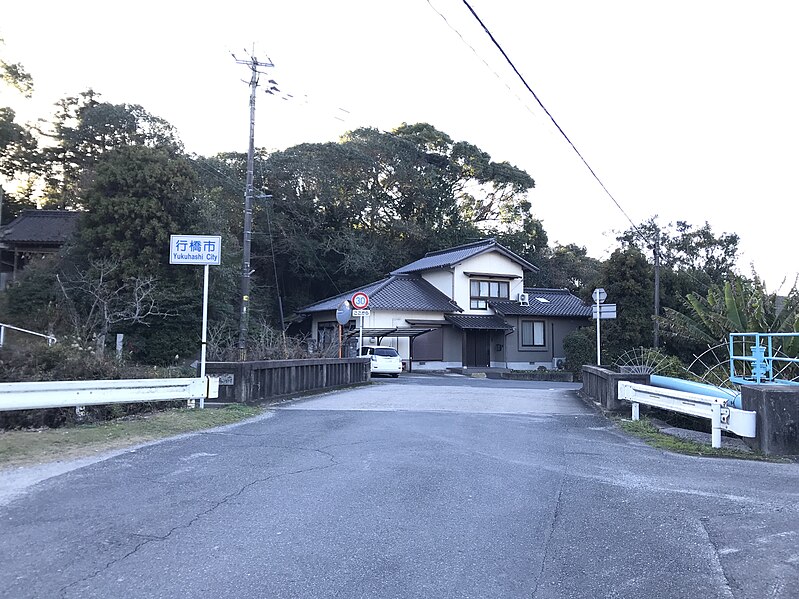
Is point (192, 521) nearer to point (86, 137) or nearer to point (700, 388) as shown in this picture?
point (700, 388)

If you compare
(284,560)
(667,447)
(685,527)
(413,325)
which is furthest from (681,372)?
(413,325)

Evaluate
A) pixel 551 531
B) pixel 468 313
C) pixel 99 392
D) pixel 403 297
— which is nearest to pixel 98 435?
pixel 99 392

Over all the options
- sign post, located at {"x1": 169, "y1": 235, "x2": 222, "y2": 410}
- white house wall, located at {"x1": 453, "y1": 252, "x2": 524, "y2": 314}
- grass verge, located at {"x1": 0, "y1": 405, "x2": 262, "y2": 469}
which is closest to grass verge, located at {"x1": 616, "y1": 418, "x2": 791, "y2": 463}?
grass verge, located at {"x1": 0, "y1": 405, "x2": 262, "y2": 469}

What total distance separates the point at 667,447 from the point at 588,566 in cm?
553

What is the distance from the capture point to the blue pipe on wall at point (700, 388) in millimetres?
10323

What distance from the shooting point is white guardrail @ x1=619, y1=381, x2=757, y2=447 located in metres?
9.18

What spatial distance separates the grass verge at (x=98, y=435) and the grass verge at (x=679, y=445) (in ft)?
22.3

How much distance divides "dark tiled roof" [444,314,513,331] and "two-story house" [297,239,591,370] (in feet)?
0.20

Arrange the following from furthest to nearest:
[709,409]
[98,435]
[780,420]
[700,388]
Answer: [700,388], [709,409], [98,435], [780,420]

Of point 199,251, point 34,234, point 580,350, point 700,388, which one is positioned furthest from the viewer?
point 580,350

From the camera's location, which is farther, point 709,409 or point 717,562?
point 709,409

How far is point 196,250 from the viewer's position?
42.1 ft

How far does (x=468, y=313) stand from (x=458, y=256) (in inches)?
148

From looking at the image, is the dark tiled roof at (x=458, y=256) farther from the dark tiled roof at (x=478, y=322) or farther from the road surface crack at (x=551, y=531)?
the road surface crack at (x=551, y=531)
